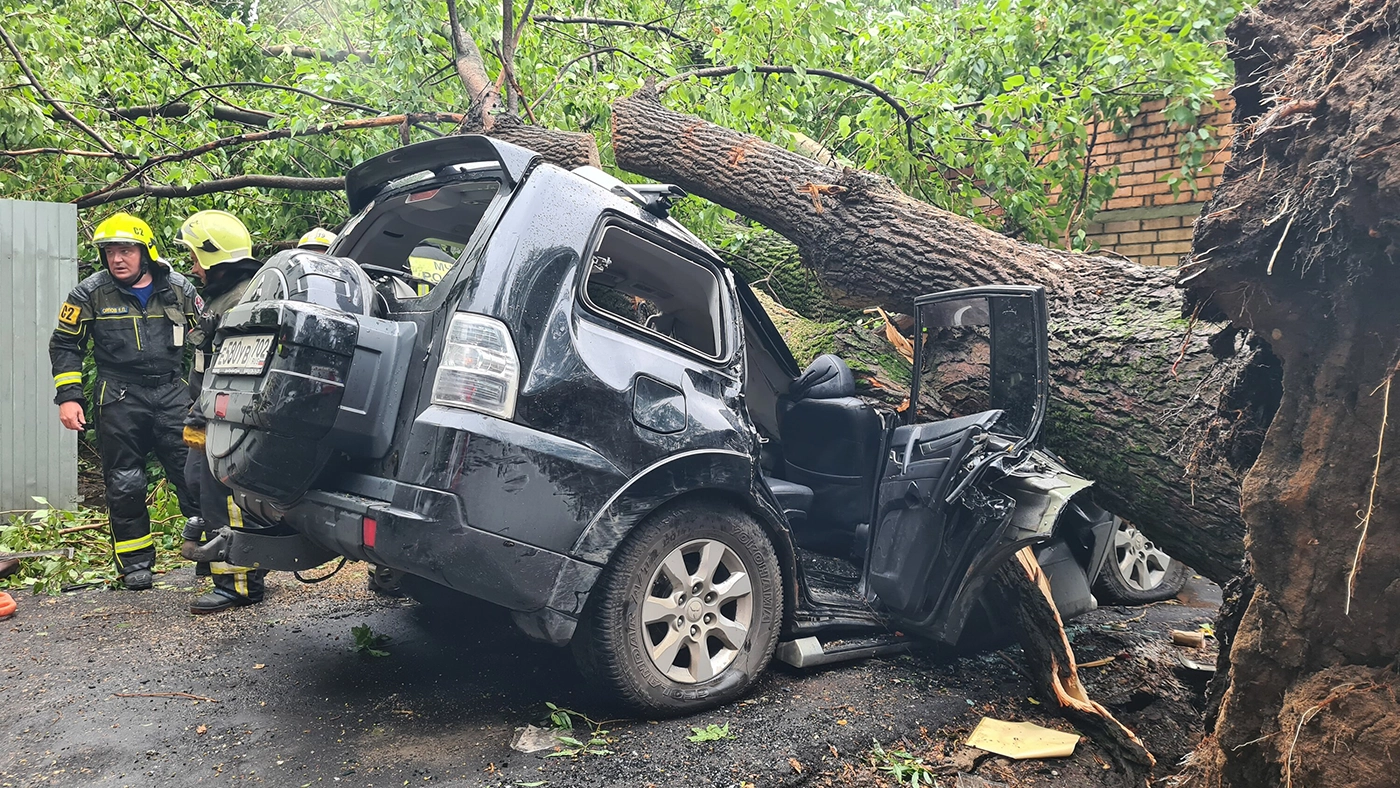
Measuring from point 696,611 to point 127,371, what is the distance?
401 cm

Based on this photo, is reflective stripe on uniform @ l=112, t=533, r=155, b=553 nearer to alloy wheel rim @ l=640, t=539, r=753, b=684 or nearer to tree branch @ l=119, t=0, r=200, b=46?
alloy wheel rim @ l=640, t=539, r=753, b=684

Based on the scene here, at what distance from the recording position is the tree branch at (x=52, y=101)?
236 inches

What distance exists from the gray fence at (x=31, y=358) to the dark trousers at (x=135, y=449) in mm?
1660

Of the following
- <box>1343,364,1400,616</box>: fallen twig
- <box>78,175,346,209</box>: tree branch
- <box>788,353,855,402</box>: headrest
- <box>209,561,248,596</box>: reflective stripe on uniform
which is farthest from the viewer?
<box>78,175,346,209</box>: tree branch

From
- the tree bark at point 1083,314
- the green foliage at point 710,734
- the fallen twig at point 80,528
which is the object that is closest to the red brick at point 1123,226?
the tree bark at point 1083,314

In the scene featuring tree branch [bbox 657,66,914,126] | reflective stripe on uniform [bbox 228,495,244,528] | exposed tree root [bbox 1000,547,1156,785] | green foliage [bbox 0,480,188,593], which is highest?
tree branch [bbox 657,66,914,126]

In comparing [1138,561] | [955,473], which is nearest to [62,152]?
[955,473]

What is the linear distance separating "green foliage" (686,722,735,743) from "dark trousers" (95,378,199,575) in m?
3.59

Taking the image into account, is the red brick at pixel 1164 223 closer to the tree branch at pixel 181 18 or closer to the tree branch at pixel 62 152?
the tree branch at pixel 62 152

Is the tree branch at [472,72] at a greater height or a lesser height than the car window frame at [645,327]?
greater

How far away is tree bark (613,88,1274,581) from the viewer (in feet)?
9.49

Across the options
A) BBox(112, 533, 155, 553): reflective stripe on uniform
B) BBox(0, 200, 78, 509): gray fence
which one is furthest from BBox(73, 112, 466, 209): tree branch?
BBox(112, 533, 155, 553): reflective stripe on uniform

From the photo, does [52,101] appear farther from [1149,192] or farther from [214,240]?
[1149,192]

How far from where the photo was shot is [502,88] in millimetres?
6387
